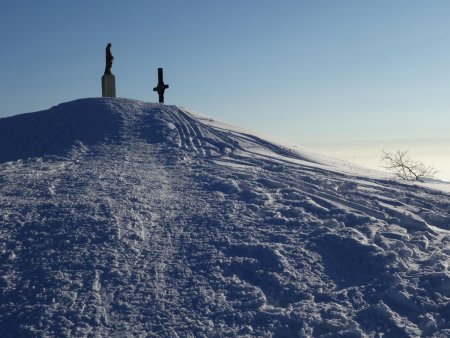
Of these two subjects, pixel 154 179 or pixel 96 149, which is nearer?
pixel 154 179

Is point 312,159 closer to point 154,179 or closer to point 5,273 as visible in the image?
point 154,179

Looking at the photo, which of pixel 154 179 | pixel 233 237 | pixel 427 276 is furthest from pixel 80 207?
pixel 427 276

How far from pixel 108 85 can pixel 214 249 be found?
34.7 feet

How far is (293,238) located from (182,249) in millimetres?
1729

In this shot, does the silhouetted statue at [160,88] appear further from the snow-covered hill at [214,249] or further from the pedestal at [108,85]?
the snow-covered hill at [214,249]

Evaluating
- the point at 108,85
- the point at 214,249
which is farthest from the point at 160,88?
the point at 214,249

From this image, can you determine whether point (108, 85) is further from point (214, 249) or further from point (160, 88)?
point (214, 249)

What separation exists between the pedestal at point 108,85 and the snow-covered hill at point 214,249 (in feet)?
15.5

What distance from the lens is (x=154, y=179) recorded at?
11.0 m

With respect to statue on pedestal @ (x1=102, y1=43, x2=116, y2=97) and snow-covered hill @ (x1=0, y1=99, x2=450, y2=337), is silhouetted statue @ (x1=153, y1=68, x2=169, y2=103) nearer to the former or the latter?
statue on pedestal @ (x1=102, y1=43, x2=116, y2=97)

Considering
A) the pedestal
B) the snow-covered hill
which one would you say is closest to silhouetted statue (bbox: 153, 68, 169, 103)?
the pedestal

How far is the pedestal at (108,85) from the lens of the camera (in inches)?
675

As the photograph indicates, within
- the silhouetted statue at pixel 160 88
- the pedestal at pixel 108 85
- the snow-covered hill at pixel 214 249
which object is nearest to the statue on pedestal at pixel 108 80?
the pedestal at pixel 108 85

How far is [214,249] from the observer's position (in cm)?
798
